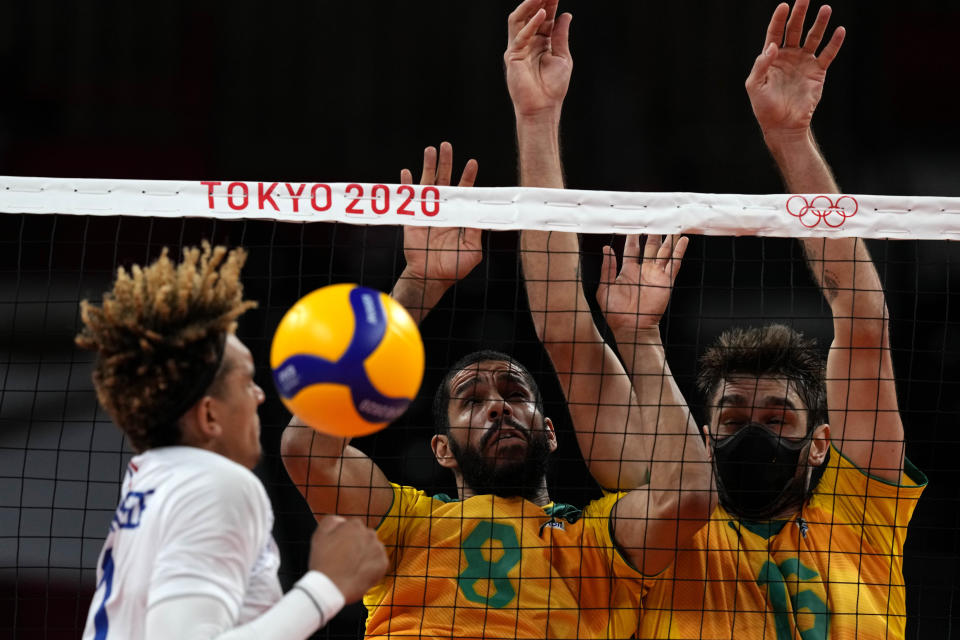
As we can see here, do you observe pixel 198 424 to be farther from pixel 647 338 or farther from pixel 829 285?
pixel 829 285

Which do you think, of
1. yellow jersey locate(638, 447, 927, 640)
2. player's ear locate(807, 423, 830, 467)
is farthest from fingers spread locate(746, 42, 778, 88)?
yellow jersey locate(638, 447, 927, 640)

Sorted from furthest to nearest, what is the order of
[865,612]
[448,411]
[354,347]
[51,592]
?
[51,592] → [448,411] → [865,612] → [354,347]

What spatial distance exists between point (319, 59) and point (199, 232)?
4.69ft

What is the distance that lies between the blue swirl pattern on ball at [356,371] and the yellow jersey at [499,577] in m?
1.36

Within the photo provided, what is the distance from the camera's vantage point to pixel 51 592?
691 centimetres

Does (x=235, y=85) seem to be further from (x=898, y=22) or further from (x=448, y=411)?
(x=898, y=22)

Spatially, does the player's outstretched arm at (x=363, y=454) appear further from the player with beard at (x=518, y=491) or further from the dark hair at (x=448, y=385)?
the dark hair at (x=448, y=385)

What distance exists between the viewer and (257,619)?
104 inches

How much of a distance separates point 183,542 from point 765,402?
278 centimetres

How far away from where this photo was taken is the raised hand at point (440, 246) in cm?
469

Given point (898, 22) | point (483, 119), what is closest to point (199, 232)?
point (483, 119)

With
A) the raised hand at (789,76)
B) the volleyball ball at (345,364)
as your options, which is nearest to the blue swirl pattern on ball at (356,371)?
the volleyball ball at (345,364)

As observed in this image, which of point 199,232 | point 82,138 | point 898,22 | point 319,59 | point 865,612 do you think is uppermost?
point 898,22

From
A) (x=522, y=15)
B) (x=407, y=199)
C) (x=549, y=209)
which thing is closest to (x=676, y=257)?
(x=549, y=209)
